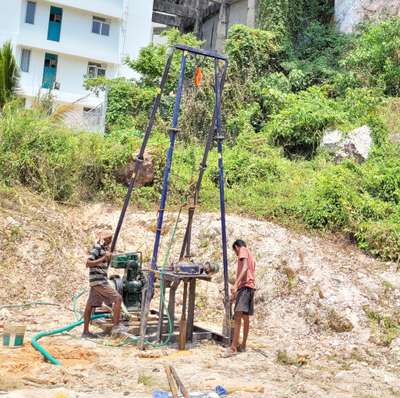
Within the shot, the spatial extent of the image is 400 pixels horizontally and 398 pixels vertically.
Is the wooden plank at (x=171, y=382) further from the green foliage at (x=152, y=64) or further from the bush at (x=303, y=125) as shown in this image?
the green foliage at (x=152, y=64)

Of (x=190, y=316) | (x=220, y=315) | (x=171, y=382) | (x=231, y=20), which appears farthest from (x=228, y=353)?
(x=231, y=20)

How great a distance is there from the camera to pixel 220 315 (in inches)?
401

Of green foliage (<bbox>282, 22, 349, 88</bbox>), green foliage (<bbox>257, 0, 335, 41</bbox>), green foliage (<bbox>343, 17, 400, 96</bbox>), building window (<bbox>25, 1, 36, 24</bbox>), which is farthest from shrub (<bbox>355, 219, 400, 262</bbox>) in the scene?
building window (<bbox>25, 1, 36, 24</bbox>)

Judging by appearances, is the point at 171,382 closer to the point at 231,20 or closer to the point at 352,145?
the point at 352,145

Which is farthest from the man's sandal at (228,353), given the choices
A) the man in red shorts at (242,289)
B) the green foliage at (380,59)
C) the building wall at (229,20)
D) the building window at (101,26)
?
the building window at (101,26)

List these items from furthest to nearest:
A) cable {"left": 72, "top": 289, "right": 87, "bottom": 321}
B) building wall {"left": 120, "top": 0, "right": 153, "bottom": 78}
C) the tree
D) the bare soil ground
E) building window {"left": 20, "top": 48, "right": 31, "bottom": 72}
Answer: building wall {"left": 120, "top": 0, "right": 153, "bottom": 78}
building window {"left": 20, "top": 48, "right": 31, "bottom": 72}
the tree
cable {"left": 72, "top": 289, "right": 87, "bottom": 321}
the bare soil ground

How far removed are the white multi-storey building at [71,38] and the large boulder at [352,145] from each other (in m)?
13.7

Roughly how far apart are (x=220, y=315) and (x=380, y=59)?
39.3 feet

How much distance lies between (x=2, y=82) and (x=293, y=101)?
9.18 m

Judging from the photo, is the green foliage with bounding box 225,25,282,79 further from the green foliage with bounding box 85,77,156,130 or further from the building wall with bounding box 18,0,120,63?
the building wall with bounding box 18,0,120,63

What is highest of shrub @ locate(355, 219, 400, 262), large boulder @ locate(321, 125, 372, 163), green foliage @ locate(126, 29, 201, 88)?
green foliage @ locate(126, 29, 201, 88)

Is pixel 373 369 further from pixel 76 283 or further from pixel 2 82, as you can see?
pixel 2 82

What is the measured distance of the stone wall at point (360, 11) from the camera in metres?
20.5

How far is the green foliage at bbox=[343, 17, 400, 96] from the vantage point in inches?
705
